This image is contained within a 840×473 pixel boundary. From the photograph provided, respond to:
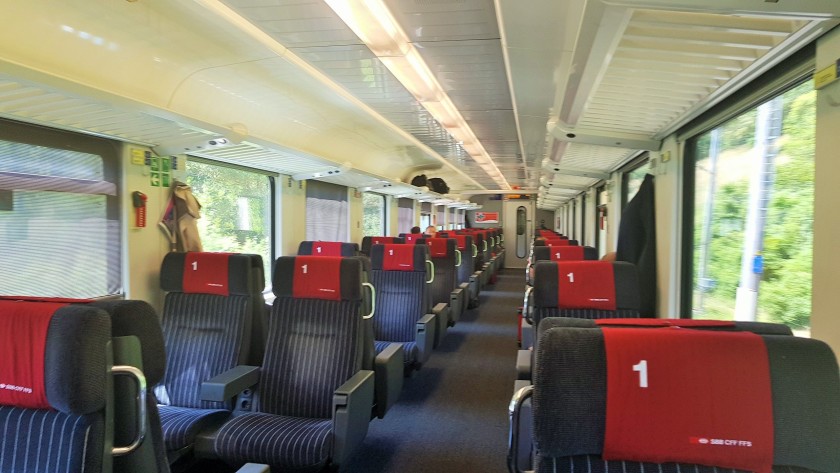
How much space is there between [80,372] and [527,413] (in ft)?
5.86

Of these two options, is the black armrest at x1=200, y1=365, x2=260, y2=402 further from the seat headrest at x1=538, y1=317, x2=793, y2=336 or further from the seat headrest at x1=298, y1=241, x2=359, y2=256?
the seat headrest at x1=298, y1=241, x2=359, y2=256

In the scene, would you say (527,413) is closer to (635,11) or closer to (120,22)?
(635,11)

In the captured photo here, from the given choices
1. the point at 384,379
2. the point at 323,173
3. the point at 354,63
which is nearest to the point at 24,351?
the point at 384,379

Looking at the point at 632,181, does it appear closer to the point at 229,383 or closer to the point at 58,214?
the point at 229,383

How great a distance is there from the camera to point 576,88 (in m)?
2.83

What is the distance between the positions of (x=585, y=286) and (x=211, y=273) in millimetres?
2570

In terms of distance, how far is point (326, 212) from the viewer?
7.34 metres

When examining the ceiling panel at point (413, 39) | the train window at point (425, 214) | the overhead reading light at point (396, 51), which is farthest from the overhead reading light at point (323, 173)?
the train window at point (425, 214)

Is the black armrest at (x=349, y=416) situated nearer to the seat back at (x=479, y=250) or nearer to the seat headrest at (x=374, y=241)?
the seat headrest at (x=374, y=241)

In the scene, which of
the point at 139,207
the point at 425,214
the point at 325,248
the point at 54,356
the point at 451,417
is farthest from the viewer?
the point at 425,214

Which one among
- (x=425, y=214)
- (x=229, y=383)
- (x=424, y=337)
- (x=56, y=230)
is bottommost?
(x=424, y=337)

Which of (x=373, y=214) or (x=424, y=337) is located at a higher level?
(x=373, y=214)

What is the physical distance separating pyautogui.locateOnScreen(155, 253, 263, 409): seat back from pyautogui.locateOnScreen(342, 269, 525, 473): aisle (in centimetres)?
112

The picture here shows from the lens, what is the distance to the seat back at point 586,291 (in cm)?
312
